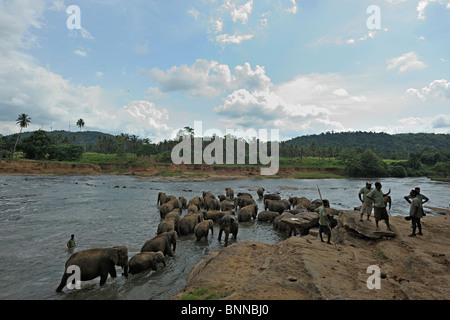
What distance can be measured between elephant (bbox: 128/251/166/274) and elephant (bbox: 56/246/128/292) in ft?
0.85

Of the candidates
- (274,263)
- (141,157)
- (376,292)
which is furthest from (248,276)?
(141,157)

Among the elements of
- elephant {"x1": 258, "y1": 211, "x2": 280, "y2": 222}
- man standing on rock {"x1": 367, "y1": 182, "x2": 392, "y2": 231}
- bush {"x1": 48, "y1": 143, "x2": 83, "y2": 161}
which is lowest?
elephant {"x1": 258, "y1": 211, "x2": 280, "y2": 222}

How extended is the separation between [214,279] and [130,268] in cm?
378

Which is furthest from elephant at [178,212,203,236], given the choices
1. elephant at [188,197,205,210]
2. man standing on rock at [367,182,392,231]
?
man standing on rock at [367,182,392,231]

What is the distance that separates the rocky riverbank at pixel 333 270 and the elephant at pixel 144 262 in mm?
1768

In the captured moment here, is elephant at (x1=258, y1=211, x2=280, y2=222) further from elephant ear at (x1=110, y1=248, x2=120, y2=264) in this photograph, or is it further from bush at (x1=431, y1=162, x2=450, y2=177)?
bush at (x1=431, y1=162, x2=450, y2=177)

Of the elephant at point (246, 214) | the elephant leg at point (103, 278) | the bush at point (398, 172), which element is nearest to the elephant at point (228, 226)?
the elephant at point (246, 214)

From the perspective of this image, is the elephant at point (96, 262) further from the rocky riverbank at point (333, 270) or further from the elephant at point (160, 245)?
the rocky riverbank at point (333, 270)

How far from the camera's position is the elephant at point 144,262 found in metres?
9.21

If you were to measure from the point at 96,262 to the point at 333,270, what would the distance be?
774 cm

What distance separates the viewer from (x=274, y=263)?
810 centimetres

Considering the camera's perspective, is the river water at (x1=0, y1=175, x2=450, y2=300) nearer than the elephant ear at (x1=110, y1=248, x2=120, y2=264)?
Yes

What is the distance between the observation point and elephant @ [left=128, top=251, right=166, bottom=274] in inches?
363

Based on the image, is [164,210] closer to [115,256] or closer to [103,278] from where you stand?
[115,256]
